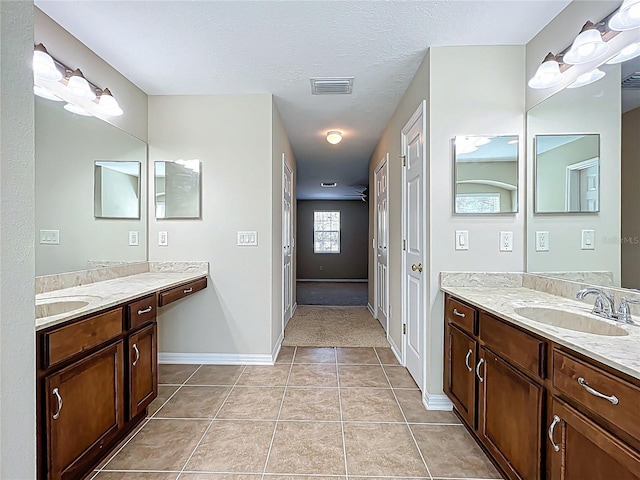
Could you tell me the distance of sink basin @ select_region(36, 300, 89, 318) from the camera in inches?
67.4

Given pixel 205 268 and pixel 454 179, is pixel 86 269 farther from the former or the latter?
pixel 454 179

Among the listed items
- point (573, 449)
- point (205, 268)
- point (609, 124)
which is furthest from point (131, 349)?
point (609, 124)

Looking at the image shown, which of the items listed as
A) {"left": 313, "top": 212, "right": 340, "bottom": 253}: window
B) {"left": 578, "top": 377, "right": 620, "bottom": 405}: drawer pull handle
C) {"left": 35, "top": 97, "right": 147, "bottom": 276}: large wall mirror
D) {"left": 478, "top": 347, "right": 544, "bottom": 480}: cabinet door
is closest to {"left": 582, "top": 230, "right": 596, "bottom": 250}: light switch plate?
{"left": 478, "top": 347, "right": 544, "bottom": 480}: cabinet door

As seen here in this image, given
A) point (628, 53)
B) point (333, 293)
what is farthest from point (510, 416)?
point (333, 293)

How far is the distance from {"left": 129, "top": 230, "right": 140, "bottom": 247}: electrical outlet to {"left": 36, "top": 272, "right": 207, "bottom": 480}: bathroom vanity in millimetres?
592

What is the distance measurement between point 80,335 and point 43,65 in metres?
1.49

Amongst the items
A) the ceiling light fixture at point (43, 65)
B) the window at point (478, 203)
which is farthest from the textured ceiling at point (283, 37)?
the window at point (478, 203)

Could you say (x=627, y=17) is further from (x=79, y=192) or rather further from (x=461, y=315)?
(x=79, y=192)

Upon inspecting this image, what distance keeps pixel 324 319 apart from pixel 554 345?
3939mm

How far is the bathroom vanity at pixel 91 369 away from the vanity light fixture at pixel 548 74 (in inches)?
102

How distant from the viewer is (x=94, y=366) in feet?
5.45

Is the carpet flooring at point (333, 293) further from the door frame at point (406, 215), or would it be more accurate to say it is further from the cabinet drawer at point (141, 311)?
the cabinet drawer at point (141, 311)

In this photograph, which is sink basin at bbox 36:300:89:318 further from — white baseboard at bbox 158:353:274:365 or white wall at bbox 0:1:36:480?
white baseboard at bbox 158:353:274:365

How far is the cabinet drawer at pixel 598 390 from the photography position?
94 centimetres
